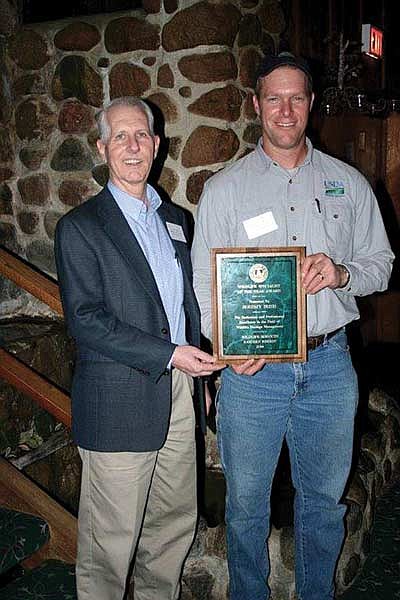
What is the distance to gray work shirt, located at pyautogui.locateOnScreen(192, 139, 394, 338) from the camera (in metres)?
1.82

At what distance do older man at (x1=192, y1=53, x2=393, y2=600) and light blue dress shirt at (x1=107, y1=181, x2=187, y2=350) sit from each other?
3.1 inches

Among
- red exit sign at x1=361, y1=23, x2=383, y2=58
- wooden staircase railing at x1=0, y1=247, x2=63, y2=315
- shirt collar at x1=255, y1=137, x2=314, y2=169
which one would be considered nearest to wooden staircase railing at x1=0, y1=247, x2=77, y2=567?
wooden staircase railing at x1=0, y1=247, x2=63, y2=315

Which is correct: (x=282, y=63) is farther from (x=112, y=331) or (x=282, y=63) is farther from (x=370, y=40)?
(x=370, y=40)

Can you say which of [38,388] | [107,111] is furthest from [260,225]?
[38,388]

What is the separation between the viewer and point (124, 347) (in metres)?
1.67

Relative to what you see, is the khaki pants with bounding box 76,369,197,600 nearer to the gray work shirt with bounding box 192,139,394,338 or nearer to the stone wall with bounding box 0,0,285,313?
the gray work shirt with bounding box 192,139,394,338

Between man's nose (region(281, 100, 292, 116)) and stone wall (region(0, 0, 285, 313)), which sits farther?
stone wall (region(0, 0, 285, 313))

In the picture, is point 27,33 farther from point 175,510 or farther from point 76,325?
point 175,510

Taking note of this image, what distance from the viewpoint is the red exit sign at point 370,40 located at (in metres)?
4.48

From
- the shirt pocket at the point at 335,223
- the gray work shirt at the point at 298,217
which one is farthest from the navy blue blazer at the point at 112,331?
the shirt pocket at the point at 335,223

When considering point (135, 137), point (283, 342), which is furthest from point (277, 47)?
point (283, 342)

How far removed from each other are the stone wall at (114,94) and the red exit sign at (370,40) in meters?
1.70

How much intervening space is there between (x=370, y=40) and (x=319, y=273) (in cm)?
338

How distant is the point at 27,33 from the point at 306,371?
86.6 inches
